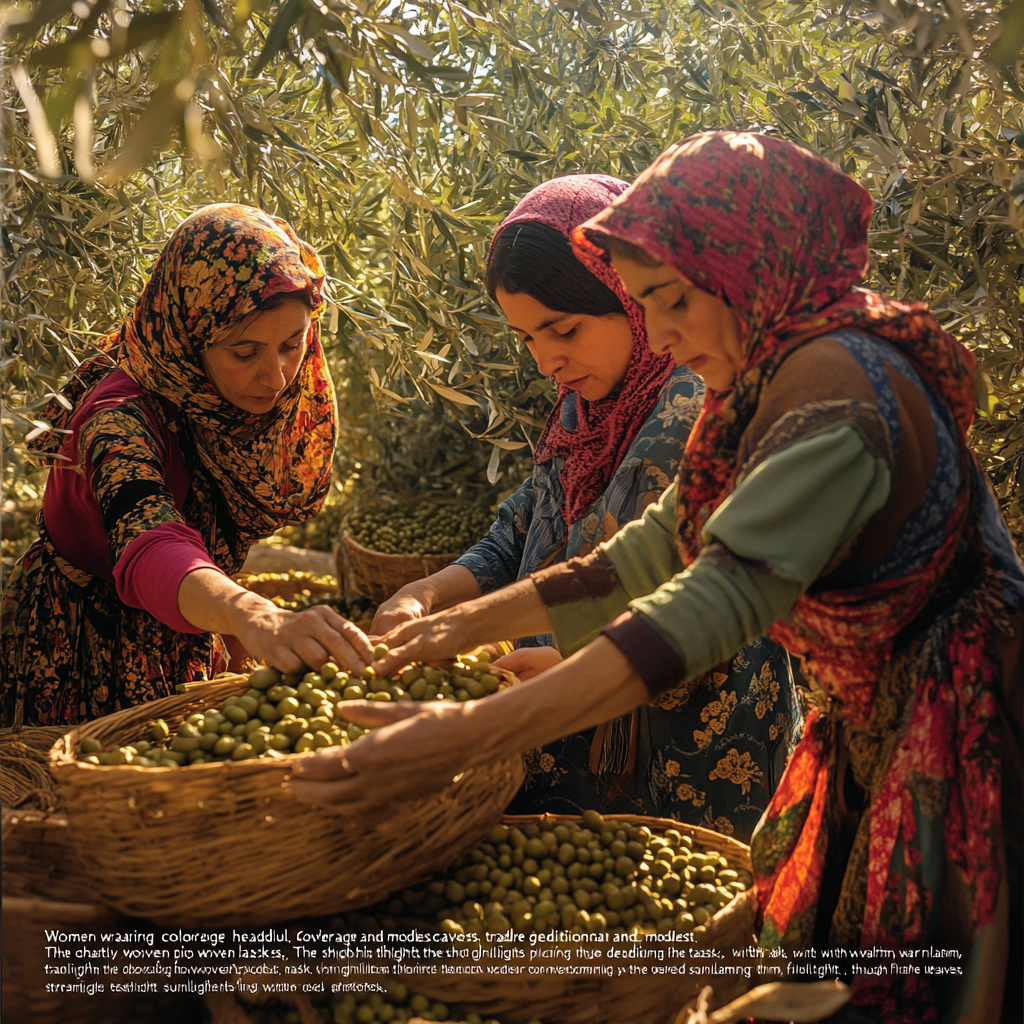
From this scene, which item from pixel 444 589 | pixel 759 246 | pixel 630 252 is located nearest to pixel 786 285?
pixel 759 246

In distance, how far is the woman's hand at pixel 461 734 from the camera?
1.43 metres

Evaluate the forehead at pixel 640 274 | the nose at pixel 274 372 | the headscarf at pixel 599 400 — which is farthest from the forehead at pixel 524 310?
the forehead at pixel 640 274

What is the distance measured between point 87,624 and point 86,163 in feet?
6.35

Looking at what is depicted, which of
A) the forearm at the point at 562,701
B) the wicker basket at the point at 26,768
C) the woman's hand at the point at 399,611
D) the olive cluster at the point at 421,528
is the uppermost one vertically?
the olive cluster at the point at 421,528

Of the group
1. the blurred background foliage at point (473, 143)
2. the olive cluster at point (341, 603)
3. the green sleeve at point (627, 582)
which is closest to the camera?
the green sleeve at point (627, 582)

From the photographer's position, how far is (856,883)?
65.5 inches

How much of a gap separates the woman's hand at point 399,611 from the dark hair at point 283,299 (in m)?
0.98

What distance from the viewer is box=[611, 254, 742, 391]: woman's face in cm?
171

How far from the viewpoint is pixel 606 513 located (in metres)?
2.49

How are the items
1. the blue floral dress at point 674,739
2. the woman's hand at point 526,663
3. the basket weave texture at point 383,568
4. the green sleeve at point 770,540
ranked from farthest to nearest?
the basket weave texture at point 383,568
the blue floral dress at point 674,739
the woman's hand at point 526,663
the green sleeve at point 770,540

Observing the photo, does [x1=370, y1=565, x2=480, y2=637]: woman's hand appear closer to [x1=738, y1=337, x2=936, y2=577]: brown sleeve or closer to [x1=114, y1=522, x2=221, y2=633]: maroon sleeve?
[x1=114, y1=522, x2=221, y2=633]: maroon sleeve

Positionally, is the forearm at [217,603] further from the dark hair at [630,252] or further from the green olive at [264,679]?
the dark hair at [630,252]

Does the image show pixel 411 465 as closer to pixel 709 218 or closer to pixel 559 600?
pixel 559 600

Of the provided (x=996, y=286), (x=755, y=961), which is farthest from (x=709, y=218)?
(x=996, y=286)
